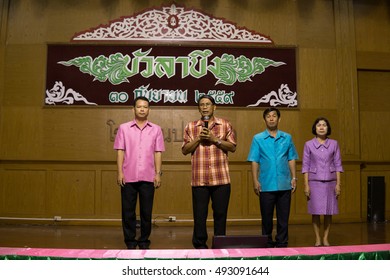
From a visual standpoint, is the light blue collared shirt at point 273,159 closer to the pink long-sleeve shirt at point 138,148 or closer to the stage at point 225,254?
the pink long-sleeve shirt at point 138,148

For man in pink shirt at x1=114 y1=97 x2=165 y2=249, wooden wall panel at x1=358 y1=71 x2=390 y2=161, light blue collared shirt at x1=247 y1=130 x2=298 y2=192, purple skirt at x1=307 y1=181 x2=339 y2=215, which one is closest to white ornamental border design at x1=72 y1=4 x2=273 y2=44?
wooden wall panel at x1=358 y1=71 x2=390 y2=161

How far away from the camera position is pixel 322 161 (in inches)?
123

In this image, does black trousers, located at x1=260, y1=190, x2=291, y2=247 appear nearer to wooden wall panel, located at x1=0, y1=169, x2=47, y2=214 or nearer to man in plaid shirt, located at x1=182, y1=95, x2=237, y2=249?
man in plaid shirt, located at x1=182, y1=95, x2=237, y2=249

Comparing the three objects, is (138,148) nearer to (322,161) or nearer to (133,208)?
(133,208)

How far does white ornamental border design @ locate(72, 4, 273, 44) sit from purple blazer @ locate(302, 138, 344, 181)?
7.77ft

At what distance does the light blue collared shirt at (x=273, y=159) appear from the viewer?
2979mm

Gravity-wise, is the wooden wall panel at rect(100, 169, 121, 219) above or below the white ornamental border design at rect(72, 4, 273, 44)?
below

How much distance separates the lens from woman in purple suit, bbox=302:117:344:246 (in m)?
3.12

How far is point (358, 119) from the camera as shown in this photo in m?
5.15

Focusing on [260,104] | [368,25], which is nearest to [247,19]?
[260,104]

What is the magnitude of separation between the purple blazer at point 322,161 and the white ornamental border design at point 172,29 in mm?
2369

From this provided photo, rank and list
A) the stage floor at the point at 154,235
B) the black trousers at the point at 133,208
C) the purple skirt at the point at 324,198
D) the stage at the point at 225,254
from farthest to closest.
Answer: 1. the stage floor at the point at 154,235
2. the purple skirt at the point at 324,198
3. the black trousers at the point at 133,208
4. the stage at the point at 225,254

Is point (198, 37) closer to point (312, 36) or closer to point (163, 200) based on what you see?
point (312, 36)

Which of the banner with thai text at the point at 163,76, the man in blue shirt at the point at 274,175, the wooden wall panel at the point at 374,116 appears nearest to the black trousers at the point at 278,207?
the man in blue shirt at the point at 274,175
